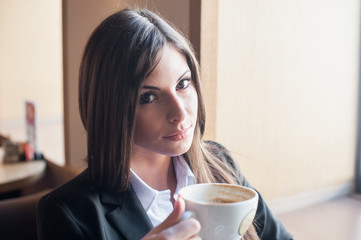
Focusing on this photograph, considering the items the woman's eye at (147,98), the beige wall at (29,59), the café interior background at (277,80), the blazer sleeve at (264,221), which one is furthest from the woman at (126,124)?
the beige wall at (29,59)

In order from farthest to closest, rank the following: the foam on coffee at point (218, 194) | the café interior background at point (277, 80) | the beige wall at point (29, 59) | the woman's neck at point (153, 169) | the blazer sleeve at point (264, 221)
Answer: the beige wall at point (29, 59) → the café interior background at point (277, 80) → the blazer sleeve at point (264, 221) → the woman's neck at point (153, 169) → the foam on coffee at point (218, 194)

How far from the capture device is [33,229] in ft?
4.54

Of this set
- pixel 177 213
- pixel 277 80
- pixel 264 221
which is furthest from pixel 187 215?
pixel 277 80

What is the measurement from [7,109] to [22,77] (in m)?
0.65

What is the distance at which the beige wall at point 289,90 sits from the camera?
4.11 ft

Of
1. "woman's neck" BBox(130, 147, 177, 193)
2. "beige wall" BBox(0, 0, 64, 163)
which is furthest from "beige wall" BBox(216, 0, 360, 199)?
"beige wall" BBox(0, 0, 64, 163)

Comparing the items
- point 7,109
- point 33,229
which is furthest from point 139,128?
point 7,109

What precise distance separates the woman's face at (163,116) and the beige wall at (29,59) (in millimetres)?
5856

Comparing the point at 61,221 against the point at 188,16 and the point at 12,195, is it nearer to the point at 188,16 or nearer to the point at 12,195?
the point at 188,16

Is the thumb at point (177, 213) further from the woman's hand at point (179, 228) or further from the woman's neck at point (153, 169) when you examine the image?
the woman's neck at point (153, 169)

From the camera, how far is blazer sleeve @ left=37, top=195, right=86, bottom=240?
755 mm

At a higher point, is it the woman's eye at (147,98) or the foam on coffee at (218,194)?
the woman's eye at (147,98)

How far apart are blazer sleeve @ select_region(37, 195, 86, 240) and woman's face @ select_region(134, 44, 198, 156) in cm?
22

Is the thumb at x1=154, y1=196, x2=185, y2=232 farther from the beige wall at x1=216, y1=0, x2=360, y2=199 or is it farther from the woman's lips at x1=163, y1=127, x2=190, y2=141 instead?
the beige wall at x1=216, y1=0, x2=360, y2=199
